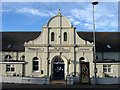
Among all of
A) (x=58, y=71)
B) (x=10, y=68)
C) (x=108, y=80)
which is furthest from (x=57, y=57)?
(x=108, y=80)

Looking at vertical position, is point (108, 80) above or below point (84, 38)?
below

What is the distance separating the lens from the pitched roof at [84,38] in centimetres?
2494

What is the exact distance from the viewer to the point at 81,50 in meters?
21.5

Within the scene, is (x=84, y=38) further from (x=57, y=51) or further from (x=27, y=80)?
(x=27, y=80)

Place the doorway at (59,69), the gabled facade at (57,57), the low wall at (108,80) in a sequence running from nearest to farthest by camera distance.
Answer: the low wall at (108,80)
the gabled facade at (57,57)
the doorway at (59,69)

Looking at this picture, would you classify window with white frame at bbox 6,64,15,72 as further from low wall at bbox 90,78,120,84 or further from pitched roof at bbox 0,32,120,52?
low wall at bbox 90,78,120,84

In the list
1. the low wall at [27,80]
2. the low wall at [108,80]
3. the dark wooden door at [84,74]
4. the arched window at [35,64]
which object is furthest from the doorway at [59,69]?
the low wall at [108,80]

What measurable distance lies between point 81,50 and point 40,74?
6955mm

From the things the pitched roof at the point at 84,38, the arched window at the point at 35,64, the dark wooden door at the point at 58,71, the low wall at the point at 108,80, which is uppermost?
the pitched roof at the point at 84,38

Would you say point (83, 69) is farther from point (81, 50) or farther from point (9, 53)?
point (9, 53)

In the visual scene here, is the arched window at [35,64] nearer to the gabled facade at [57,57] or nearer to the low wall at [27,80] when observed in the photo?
the gabled facade at [57,57]

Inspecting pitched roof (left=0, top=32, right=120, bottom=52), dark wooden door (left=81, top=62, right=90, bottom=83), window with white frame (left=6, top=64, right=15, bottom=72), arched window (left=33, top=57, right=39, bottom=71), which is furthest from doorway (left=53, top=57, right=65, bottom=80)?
pitched roof (left=0, top=32, right=120, bottom=52)

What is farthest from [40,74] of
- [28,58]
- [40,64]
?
[28,58]

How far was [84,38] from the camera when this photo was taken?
27.6m
